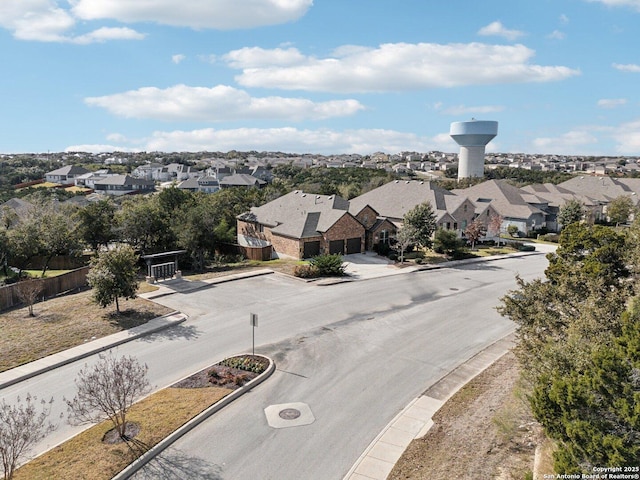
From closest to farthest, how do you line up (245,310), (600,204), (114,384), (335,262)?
(114,384) < (245,310) < (335,262) < (600,204)

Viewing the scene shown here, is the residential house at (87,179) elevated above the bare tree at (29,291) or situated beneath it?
elevated above

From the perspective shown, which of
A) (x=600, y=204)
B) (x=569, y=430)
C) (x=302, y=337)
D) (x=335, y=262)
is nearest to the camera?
(x=569, y=430)

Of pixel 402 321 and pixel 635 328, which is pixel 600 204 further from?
pixel 635 328

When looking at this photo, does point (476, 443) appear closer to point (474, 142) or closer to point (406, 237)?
point (406, 237)

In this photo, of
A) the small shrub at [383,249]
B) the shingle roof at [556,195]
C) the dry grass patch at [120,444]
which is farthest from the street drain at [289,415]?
the shingle roof at [556,195]

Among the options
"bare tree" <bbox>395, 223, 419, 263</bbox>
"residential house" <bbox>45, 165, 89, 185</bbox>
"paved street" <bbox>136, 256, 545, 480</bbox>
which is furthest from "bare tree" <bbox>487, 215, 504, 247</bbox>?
"residential house" <bbox>45, 165, 89, 185</bbox>

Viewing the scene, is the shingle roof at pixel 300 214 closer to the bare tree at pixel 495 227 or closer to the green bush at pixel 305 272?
the green bush at pixel 305 272

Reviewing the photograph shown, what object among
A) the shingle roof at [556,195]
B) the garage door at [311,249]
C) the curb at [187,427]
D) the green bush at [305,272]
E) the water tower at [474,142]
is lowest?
the curb at [187,427]

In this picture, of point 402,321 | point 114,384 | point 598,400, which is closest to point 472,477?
point 598,400
